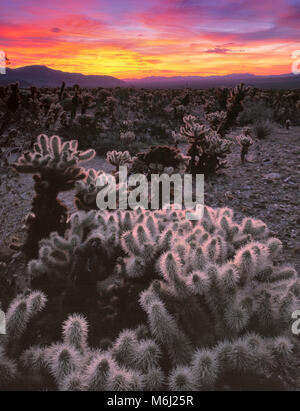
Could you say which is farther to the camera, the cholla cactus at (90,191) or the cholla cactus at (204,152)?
the cholla cactus at (204,152)

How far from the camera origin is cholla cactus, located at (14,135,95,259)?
140 inches

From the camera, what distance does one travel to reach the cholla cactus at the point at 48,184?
3.55 metres

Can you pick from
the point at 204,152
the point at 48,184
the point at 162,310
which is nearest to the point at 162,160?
the point at 204,152

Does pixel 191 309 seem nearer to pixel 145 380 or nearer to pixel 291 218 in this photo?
pixel 145 380

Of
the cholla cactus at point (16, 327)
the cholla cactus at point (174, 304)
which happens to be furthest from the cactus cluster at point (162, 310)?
the cholla cactus at point (16, 327)

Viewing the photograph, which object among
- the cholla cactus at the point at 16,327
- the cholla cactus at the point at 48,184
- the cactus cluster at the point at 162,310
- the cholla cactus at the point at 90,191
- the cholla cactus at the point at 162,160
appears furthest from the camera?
the cholla cactus at the point at 162,160

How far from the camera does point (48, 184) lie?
11.8ft

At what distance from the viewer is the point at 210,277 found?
2533 millimetres

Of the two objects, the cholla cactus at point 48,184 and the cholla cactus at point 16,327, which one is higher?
the cholla cactus at point 48,184

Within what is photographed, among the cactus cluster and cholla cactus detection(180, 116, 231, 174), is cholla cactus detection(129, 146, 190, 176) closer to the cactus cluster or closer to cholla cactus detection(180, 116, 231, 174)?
cholla cactus detection(180, 116, 231, 174)

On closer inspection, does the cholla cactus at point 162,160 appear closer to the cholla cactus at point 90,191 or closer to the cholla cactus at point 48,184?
the cholla cactus at point 90,191

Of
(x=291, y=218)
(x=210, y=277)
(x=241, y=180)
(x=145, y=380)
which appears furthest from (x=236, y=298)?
(x=241, y=180)

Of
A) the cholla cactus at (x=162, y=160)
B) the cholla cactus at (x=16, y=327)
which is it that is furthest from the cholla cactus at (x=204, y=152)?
the cholla cactus at (x=16, y=327)

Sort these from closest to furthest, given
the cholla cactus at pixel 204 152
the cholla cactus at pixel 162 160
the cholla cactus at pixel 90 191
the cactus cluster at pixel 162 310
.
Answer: the cactus cluster at pixel 162 310
the cholla cactus at pixel 90 191
the cholla cactus at pixel 162 160
the cholla cactus at pixel 204 152
